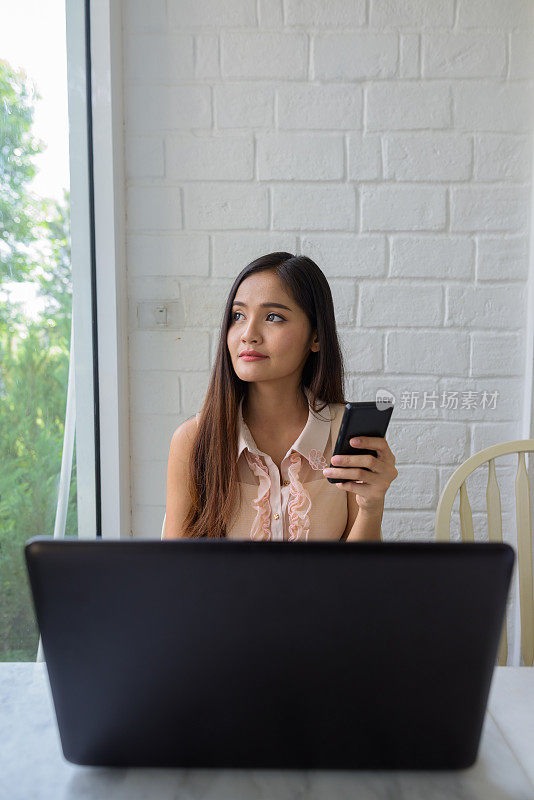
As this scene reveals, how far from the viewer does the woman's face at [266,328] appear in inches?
46.8

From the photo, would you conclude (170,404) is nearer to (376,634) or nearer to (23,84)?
(23,84)

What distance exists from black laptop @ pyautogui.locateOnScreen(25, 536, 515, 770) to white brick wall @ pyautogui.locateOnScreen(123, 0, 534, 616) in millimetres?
1166

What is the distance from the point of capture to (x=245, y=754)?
50cm

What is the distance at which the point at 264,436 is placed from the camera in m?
1.27

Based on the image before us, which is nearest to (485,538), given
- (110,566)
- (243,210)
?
(243,210)

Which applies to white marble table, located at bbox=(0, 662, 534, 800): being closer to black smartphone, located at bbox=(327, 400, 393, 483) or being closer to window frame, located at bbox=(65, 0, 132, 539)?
black smartphone, located at bbox=(327, 400, 393, 483)

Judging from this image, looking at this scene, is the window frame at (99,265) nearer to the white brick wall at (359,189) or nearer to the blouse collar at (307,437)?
the white brick wall at (359,189)

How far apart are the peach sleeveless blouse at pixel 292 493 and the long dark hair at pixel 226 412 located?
0.02m

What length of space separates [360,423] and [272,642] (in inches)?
15.8

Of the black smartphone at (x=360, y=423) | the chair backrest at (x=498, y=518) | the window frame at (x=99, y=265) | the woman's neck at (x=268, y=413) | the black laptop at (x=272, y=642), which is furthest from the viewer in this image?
the window frame at (x=99, y=265)

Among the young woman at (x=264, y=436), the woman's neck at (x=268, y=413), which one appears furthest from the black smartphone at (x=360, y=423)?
the woman's neck at (x=268, y=413)

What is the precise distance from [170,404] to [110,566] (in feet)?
3.94

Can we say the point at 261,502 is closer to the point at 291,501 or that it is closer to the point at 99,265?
the point at 291,501

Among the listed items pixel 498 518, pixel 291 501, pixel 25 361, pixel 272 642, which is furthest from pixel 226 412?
pixel 272 642
